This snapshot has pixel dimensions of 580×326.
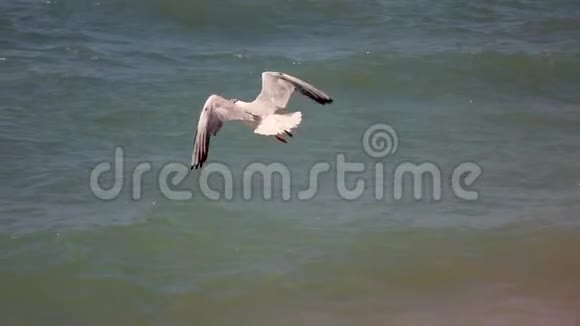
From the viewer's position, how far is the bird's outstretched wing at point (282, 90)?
6363 mm

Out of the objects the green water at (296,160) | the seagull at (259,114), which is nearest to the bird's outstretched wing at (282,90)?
the seagull at (259,114)

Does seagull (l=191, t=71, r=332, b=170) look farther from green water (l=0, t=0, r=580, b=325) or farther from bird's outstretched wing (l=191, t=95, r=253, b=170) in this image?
green water (l=0, t=0, r=580, b=325)

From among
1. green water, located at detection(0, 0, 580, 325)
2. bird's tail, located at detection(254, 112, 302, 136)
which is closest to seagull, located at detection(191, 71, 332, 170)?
bird's tail, located at detection(254, 112, 302, 136)

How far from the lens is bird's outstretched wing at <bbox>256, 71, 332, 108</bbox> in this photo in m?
6.36

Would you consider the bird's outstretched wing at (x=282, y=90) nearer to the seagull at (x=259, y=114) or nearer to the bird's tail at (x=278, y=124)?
the seagull at (x=259, y=114)

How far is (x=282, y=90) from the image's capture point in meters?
6.46

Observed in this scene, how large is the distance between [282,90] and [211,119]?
2.30 feet

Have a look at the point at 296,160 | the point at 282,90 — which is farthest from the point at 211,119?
the point at 296,160

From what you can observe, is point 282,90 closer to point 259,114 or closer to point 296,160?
point 259,114

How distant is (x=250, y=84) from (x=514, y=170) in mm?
3225

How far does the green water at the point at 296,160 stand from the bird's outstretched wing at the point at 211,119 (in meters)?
0.99

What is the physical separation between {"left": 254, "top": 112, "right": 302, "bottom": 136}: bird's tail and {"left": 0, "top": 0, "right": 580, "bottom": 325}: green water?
105cm

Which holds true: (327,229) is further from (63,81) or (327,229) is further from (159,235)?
(63,81)

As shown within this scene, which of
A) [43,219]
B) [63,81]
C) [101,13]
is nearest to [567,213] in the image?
[43,219]
